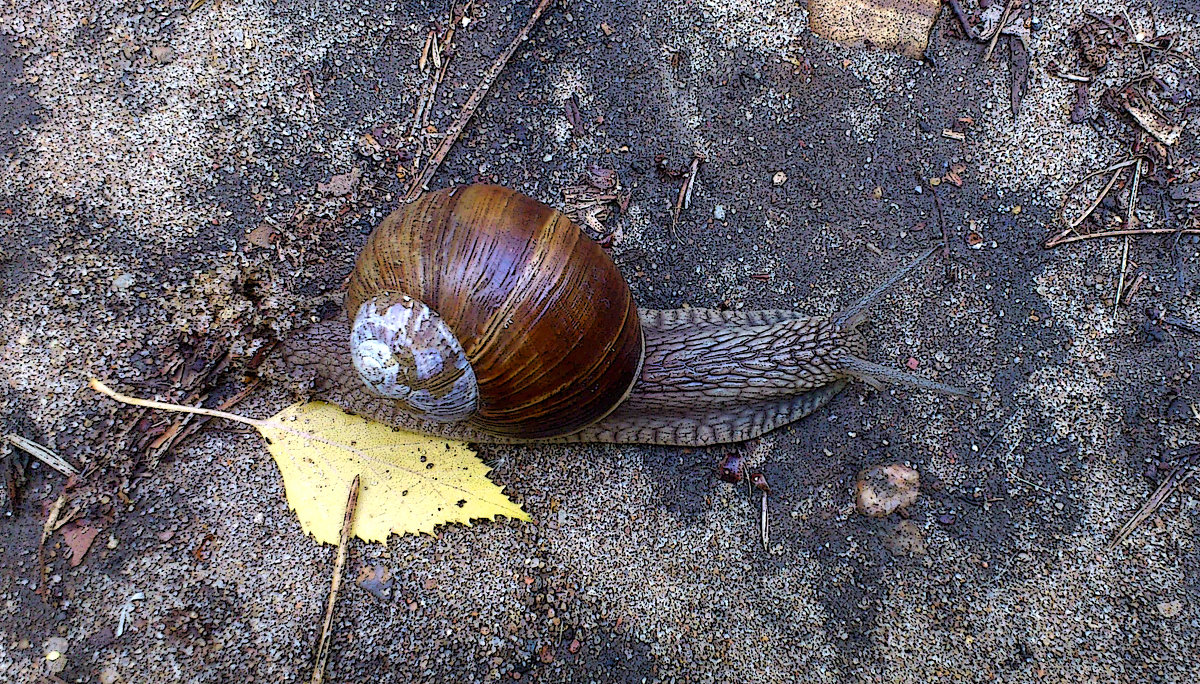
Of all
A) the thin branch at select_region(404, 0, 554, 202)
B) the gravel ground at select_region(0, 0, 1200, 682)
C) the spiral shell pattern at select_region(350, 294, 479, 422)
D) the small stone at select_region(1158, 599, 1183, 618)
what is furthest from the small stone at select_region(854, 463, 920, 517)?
the thin branch at select_region(404, 0, 554, 202)

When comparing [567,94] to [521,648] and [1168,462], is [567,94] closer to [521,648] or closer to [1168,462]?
[521,648]

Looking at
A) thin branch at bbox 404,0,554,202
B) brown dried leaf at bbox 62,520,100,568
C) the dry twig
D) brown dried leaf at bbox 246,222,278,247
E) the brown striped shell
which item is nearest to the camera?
the brown striped shell

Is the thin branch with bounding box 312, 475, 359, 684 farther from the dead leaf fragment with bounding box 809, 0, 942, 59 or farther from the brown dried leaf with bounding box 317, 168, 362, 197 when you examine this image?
the dead leaf fragment with bounding box 809, 0, 942, 59

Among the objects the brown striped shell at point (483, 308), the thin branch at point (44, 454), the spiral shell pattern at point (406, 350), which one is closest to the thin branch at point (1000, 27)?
the brown striped shell at point (483, 308)

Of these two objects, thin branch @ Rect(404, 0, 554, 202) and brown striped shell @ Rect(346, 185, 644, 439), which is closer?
brown striped shell @ Rect(346, 185, 644, 439)

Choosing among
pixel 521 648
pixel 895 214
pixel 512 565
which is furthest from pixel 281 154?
pixel 895 214

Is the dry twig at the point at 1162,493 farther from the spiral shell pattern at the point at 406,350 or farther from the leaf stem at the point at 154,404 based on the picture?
the leaf stem at the point at 154,404

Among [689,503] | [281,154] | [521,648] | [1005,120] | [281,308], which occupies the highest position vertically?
[1005,120]
